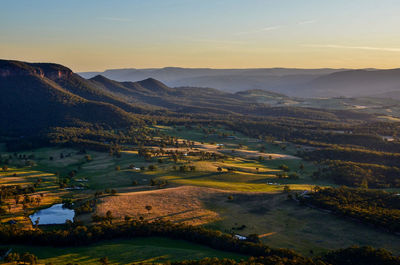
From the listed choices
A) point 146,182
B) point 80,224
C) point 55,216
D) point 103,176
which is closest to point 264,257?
point 80,224

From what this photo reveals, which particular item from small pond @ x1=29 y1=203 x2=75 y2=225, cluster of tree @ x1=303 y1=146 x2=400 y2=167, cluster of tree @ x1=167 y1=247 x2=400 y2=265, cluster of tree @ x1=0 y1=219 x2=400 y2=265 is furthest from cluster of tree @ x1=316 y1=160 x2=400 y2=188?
small pond @ x1=29 y1=203 x2=75 y2=225

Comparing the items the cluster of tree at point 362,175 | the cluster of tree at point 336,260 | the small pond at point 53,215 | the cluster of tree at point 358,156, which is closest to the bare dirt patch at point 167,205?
the small pond at point 53,215

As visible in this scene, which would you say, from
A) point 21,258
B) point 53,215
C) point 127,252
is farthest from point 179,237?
point 53,215

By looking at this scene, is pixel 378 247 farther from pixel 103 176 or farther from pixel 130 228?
pixel 103 176

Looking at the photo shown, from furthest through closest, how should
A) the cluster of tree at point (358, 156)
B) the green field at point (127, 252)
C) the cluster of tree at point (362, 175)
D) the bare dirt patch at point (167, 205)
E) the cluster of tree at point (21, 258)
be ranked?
the cluster of tree at point (358, 156), the cluster of tree at point (362, 175), the bare dirt patch at point (167, 205), the green field at point (127, 252), the cluster of tree at point (21, 258)

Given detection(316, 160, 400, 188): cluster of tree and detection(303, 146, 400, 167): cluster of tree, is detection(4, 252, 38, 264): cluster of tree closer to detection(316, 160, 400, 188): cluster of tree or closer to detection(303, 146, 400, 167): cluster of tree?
detection(316, 160, 400, 188): cluster of tree

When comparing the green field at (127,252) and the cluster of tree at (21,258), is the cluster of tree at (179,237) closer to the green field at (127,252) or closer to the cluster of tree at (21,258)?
the green field at (127,252)
